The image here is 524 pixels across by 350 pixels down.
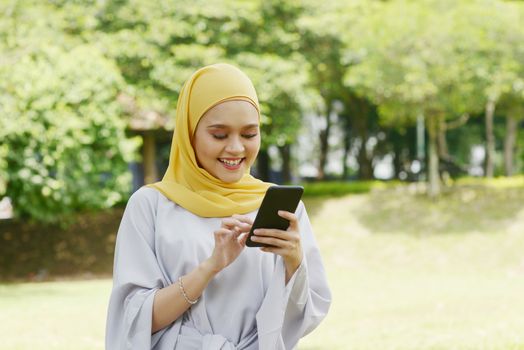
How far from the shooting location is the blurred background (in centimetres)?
1535

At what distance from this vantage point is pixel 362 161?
93.8 feet

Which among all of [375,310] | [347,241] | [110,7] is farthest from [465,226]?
[110,7]

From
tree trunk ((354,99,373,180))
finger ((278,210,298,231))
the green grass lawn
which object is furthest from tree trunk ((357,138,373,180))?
finger ((278,210,298,231))

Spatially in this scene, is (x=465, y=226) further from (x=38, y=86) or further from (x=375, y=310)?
(x=38, y=86)

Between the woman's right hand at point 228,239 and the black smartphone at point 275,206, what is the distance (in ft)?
0.13

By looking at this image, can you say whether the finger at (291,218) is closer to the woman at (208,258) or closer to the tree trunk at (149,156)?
the woman at (208,258)

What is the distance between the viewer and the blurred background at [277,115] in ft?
50.4

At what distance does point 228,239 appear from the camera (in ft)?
7.79

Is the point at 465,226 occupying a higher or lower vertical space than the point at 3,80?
lower

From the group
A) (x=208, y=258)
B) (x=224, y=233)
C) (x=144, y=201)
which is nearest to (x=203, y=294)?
(x=208, y=258)

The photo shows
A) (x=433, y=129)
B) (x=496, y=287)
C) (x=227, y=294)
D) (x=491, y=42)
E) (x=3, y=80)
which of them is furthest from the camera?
(x=433, y=129)

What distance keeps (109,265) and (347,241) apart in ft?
18.8

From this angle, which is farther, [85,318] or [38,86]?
[38,86]

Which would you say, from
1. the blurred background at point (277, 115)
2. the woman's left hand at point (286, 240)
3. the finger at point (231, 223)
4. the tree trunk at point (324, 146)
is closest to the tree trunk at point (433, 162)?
the blurred background at point (277, 115)
